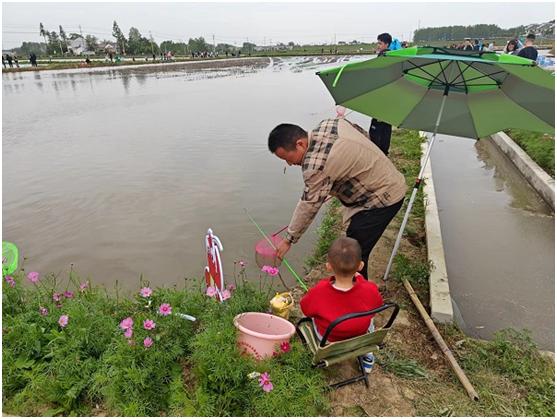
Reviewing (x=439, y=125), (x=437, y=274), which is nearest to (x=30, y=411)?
(x=437, y=274)

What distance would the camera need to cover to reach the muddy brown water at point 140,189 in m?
4.62

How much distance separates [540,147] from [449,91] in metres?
5.25

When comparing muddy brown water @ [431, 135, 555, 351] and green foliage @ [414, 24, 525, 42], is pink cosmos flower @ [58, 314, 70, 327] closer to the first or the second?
muddy brown water @ [431, 135, 555, 351]

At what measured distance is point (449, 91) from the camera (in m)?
3.44

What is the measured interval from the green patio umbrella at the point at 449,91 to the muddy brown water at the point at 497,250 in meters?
A: 1.02

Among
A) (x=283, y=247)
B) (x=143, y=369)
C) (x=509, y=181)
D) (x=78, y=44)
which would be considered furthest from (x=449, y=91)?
(x=78, y=44)

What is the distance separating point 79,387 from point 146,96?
16.6m

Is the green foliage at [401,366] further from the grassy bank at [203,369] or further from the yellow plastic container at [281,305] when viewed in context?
the yellow plastic container at [281,305]

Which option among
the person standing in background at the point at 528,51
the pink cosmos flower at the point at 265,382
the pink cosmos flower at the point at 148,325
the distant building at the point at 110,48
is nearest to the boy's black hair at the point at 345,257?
the pink cosmos flower at the point at 265,382

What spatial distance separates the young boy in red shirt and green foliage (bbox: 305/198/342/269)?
6.45 feet

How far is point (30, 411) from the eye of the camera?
2.39 metres

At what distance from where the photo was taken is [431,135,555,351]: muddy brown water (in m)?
3.58

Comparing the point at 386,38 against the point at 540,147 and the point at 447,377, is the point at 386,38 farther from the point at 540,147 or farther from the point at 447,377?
the point at 447,377

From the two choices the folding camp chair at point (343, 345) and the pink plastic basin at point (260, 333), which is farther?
the pink plastic basin at point (260, 333)
